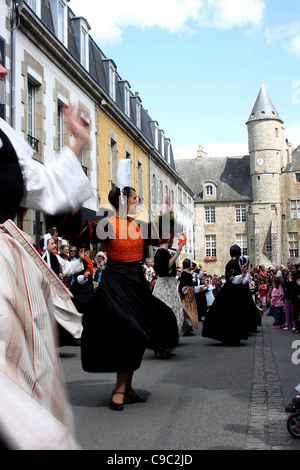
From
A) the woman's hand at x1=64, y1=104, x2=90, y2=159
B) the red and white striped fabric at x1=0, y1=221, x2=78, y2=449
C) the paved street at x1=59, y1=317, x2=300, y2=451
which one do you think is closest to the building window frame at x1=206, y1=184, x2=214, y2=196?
the paved street at x1=59, y1=317, x2=300, y2=451

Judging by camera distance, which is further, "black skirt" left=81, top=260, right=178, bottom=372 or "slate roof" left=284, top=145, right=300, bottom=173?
"slate roof" left=284, top=145, right=300, bottom=173

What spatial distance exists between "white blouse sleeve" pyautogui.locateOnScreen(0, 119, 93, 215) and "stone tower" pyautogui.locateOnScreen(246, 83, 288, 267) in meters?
61.2

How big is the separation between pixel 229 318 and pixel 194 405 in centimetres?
512

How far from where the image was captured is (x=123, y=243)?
17.0ft

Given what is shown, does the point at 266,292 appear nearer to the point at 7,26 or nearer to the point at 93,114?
the point at 93,114

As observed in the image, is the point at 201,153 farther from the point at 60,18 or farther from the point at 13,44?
the point at 13,44

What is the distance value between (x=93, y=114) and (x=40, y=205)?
20.4 m

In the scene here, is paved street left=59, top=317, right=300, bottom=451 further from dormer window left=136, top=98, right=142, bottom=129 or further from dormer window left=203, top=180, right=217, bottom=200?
dormer window left=203, top=180, right=217, bottom=200

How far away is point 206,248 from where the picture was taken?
65.6m

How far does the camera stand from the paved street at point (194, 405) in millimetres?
3975

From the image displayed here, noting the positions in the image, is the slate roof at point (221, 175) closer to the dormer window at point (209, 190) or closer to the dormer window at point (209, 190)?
the dormer window at point (209, 190)

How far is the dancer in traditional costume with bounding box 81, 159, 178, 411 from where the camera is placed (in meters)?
4.96

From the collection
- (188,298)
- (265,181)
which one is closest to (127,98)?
(188,298)
